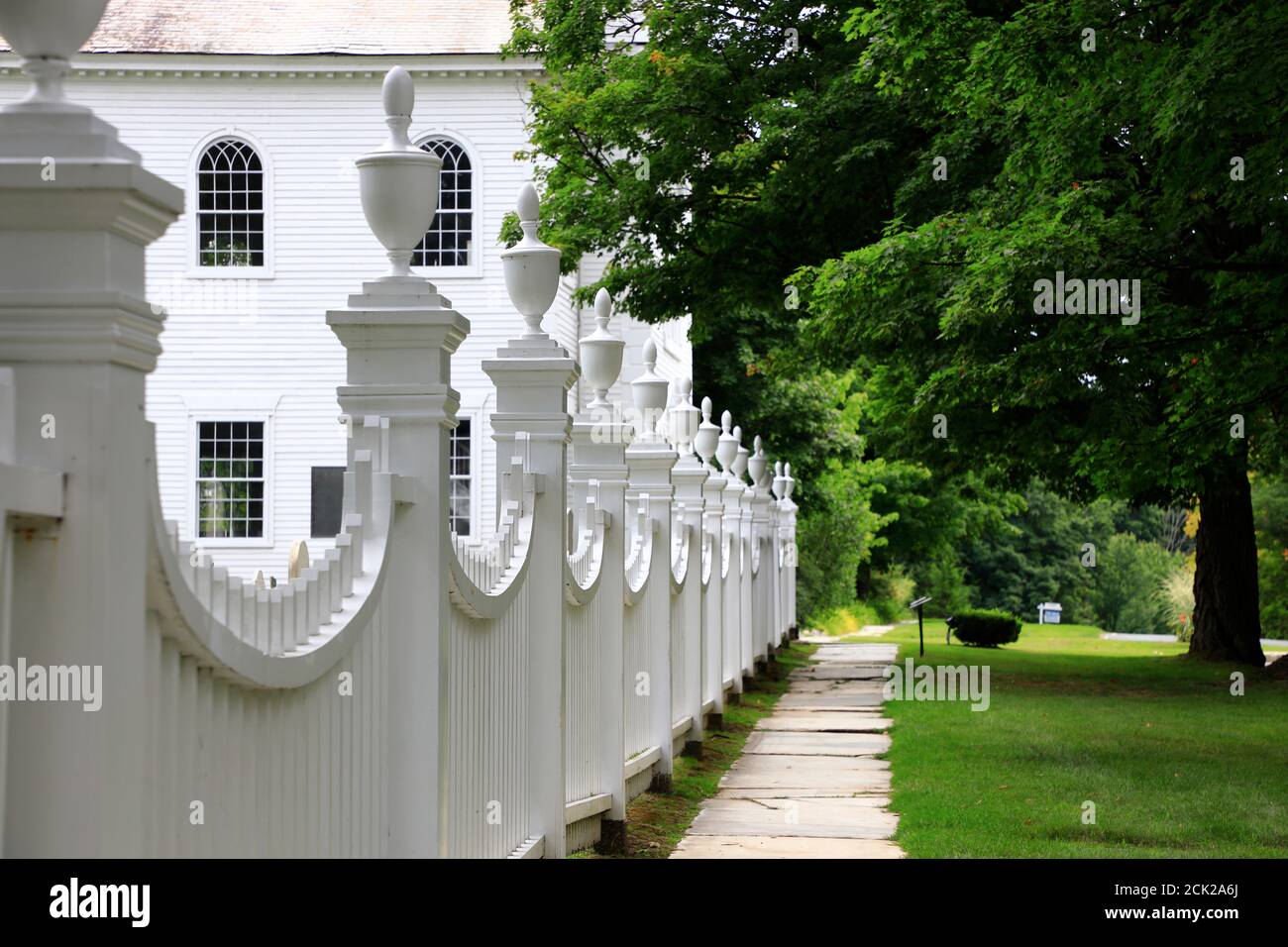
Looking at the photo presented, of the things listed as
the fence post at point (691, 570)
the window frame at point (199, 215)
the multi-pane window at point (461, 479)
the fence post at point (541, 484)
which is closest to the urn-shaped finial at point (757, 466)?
the multi-pane window at point (461, 479)

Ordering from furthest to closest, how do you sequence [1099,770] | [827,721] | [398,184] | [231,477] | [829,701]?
[231,477], [829,701], [827,721], [1099,770], [398,184]

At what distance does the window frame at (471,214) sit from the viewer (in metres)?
21.9

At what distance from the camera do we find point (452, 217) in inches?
876

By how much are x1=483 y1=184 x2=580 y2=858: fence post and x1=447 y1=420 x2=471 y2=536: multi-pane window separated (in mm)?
13820

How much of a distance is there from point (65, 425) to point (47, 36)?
66 centimetres

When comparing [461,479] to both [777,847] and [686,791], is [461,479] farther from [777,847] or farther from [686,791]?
[777,847]

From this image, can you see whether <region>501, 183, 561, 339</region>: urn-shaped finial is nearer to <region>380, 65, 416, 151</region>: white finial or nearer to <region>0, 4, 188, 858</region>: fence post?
<region>380, 65, 416, 151</region>: white finial

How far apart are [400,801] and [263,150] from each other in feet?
61.0

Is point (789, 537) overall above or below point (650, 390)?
below

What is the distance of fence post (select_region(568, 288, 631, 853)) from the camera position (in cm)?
828


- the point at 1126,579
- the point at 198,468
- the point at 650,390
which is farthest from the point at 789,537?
the point at 1126,579

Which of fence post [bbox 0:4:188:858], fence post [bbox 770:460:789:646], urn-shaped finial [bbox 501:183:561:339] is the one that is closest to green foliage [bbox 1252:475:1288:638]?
fence post [bbox 770:460:789:646]

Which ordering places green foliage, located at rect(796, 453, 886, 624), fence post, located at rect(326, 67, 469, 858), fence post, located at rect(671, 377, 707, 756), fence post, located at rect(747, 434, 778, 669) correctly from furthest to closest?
1. green foliage, located at rect(796, 453, 886, 624)
2. fence post, located at rect(747, 434, 778, 669)
3. fence post, located at rect(671, 377, 707, 756)
4. fence post, located at rect(326, 67, 469, 858)

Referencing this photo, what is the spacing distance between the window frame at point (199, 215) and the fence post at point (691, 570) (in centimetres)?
1054
